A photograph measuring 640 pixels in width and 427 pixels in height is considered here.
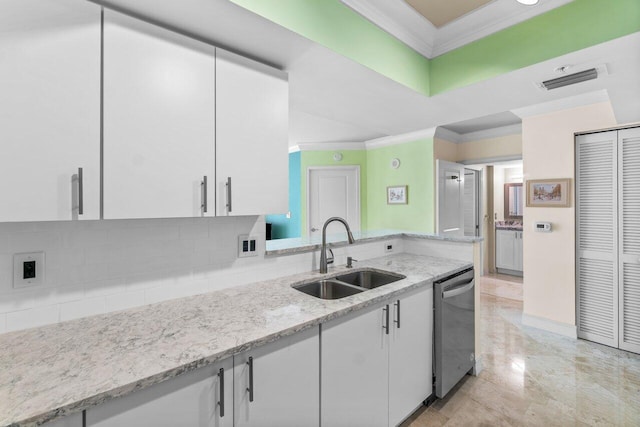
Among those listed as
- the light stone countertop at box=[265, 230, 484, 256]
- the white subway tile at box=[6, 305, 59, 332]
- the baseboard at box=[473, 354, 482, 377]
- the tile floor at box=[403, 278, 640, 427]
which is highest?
the light stone countertop at box=[265, 230, 484, 256]

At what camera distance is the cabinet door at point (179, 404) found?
838 mm

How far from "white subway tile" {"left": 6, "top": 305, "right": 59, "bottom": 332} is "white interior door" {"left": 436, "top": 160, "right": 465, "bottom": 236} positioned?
409 cm

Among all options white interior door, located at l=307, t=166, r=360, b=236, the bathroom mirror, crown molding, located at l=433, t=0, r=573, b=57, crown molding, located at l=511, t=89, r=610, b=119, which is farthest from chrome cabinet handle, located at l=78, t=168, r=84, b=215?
the bathroom mirror

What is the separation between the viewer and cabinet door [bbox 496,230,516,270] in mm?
5520

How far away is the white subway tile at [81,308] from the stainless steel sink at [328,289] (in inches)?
41.9

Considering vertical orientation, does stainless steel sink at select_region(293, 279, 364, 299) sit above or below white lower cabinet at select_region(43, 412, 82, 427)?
above

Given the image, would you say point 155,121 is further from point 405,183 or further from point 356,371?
point 405,183

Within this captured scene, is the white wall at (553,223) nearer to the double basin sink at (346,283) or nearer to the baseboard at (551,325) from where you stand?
the baseboard at (551,325)

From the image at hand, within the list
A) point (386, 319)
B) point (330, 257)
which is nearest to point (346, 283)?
point (330, 257)

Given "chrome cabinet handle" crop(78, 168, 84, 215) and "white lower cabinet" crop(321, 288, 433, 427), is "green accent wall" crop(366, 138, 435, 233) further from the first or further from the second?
"chrome cabinet handle" crop(78, 168, 84, 215)

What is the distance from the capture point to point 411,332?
5.98 feet

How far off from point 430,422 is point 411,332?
64 cm

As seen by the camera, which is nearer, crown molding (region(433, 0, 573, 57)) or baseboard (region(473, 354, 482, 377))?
crown molding (region(433, 0, 573, 57))

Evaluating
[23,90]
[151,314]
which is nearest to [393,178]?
[151,314]
